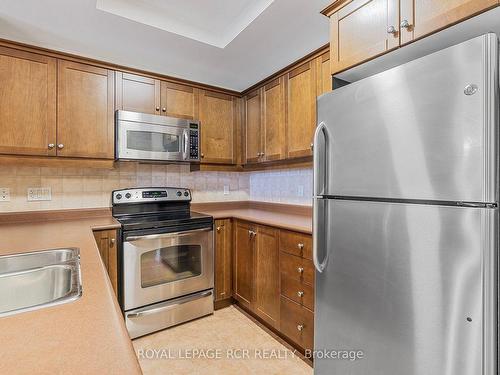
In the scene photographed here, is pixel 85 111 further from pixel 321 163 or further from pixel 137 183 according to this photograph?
pixel 321 163

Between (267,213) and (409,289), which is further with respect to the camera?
(267,213)

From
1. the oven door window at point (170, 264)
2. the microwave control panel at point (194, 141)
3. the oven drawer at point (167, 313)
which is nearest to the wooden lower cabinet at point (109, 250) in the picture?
the oven door window at point (170, 264)

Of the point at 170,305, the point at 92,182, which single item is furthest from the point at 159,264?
the point at 92,182

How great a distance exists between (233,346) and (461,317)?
5.10ft

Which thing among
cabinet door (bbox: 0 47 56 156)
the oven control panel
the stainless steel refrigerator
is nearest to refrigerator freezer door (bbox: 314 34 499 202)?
the stainless steel refrigerator

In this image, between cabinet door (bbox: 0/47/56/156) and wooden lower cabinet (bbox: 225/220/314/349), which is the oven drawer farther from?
cabinet door (bbox: 0/47/56/156)

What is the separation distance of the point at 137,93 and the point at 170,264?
1504 mm

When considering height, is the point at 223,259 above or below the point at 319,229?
below

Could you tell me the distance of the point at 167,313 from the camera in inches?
88.3

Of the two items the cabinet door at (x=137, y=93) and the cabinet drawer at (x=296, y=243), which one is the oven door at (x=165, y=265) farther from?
the cabinet door at (x=137, y=93)

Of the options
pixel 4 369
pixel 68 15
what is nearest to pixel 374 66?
pixel 4 369

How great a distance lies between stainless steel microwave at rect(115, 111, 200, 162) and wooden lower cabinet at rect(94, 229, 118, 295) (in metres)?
0.65

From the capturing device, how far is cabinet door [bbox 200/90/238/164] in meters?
2.80

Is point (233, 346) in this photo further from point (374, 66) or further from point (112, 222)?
point (374, 66)
